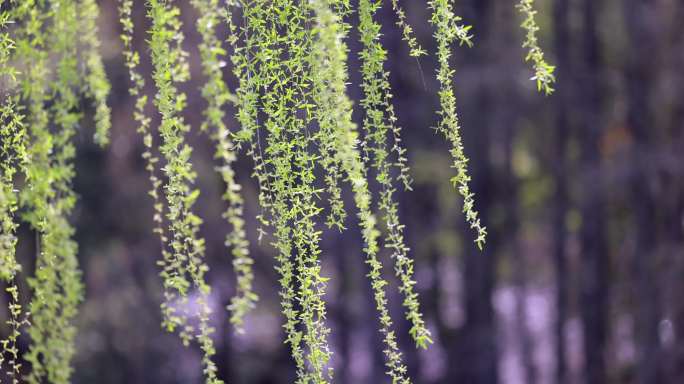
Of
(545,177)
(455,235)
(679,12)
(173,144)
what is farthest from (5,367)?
(679,12)

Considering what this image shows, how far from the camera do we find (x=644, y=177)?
5.72 feet

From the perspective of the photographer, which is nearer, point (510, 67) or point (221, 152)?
point (221, 152)

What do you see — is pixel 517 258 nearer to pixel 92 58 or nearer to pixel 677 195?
pixel 677 195

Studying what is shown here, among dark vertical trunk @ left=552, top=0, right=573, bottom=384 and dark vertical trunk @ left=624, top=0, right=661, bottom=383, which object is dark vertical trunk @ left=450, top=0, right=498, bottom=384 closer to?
dark vertical trunk @ left=552, top=0, right=573, bottom=384

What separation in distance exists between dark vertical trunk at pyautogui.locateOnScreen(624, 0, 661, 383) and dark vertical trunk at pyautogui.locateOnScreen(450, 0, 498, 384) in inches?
14.8

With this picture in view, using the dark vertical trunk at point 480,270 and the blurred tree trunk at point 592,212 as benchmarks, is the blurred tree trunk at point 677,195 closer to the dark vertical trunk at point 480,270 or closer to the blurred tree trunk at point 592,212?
the blurred tree trunk at point 592,212

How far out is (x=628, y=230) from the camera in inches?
69.9

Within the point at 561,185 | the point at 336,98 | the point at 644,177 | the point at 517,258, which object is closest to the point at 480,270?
the point at 517,258

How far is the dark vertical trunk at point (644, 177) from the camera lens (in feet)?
5.70

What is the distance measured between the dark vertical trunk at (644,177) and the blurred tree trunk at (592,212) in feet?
0.26

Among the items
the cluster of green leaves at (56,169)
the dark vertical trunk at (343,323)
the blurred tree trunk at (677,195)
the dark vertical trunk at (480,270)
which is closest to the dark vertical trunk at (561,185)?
the dark vertical trunk at (480,270)

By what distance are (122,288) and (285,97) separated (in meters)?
1.42

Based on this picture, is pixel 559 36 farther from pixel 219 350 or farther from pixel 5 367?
pixel 5 367

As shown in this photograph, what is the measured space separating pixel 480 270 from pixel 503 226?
0.42 ft
